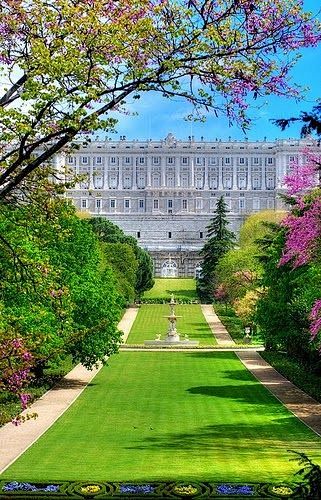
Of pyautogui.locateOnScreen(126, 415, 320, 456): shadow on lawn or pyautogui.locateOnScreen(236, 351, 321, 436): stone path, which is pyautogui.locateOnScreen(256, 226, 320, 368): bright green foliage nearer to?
pyautogui.locateOnScreen(236, 351, 321, 436): stone path

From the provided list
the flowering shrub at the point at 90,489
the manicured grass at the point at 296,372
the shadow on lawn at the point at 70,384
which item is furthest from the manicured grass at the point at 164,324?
the flowering shrub at the point at 90,489

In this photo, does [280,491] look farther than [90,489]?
No

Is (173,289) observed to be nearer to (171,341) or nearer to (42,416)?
(171,341)

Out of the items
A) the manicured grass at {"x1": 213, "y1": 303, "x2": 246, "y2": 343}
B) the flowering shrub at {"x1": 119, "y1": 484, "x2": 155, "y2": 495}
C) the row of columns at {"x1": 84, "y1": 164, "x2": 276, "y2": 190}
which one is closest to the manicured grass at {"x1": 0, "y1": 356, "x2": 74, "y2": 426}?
the flowering shrub at {"x1": 119, "y1": 484, "x2": 155, "y2": 495}

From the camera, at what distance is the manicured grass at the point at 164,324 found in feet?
155

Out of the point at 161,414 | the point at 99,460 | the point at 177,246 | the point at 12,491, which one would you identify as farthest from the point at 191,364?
the point at 177,246

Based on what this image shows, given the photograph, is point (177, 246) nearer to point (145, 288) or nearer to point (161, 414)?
point (145, 288)

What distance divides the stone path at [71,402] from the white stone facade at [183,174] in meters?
102

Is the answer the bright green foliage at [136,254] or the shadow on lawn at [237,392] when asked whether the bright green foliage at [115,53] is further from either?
the bright green foliage at [136,254]

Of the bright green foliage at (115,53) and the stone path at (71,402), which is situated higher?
the bright green foliage at (115,53)

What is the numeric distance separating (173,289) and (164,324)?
30.5 m

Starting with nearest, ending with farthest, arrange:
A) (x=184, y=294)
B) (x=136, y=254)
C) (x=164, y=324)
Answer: (x=164, y=324) < (x=136, y=254) < (x=184, y=294)

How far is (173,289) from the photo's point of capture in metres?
84.8

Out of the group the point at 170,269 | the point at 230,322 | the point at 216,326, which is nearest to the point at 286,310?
the point at 216,326
